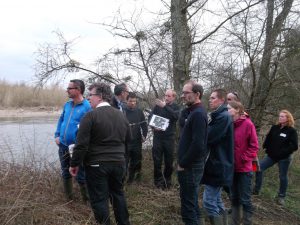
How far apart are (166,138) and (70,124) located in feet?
6.66

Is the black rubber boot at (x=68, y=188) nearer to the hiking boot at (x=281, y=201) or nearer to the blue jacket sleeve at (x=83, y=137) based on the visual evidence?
the blue jacket sleeve at (x=83, y=137)

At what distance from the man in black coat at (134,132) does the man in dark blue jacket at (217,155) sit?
2232mm

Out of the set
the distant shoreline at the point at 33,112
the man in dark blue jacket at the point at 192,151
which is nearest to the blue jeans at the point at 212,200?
the man in dark blue jacket at the point at 192,151

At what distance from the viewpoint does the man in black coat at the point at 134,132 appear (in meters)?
6.70

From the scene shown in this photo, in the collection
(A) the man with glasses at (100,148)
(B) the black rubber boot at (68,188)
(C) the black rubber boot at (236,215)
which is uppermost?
(A) the man with glasses at (100,148)

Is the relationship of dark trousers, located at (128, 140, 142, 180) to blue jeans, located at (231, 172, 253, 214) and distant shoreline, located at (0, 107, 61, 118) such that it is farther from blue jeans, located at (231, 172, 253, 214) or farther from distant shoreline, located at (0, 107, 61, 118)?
distant shoreline, located at (0, 107, 61, 118)

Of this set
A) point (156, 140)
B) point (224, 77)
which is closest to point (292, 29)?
point (224, 77)

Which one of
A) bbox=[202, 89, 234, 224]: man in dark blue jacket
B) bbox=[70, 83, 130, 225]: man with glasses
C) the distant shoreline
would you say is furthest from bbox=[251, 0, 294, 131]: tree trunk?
the distant shoreline

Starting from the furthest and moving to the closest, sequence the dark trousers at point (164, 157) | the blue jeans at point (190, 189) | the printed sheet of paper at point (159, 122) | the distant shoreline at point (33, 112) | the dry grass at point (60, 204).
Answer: the distant shoreline at point (33, 112) < the dark trousers at point (164, 157) < the printed sheet of paper at point (159, 122) < the blue jeans at point (190, 189) < the dry grass at point (60, 204)

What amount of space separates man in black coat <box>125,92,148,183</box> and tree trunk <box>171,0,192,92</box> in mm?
1550

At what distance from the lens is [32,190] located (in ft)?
14.9

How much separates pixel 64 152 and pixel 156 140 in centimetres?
193

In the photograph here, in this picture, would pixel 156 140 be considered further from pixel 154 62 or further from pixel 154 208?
pixel 154 62

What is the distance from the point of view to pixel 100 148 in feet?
13.9
